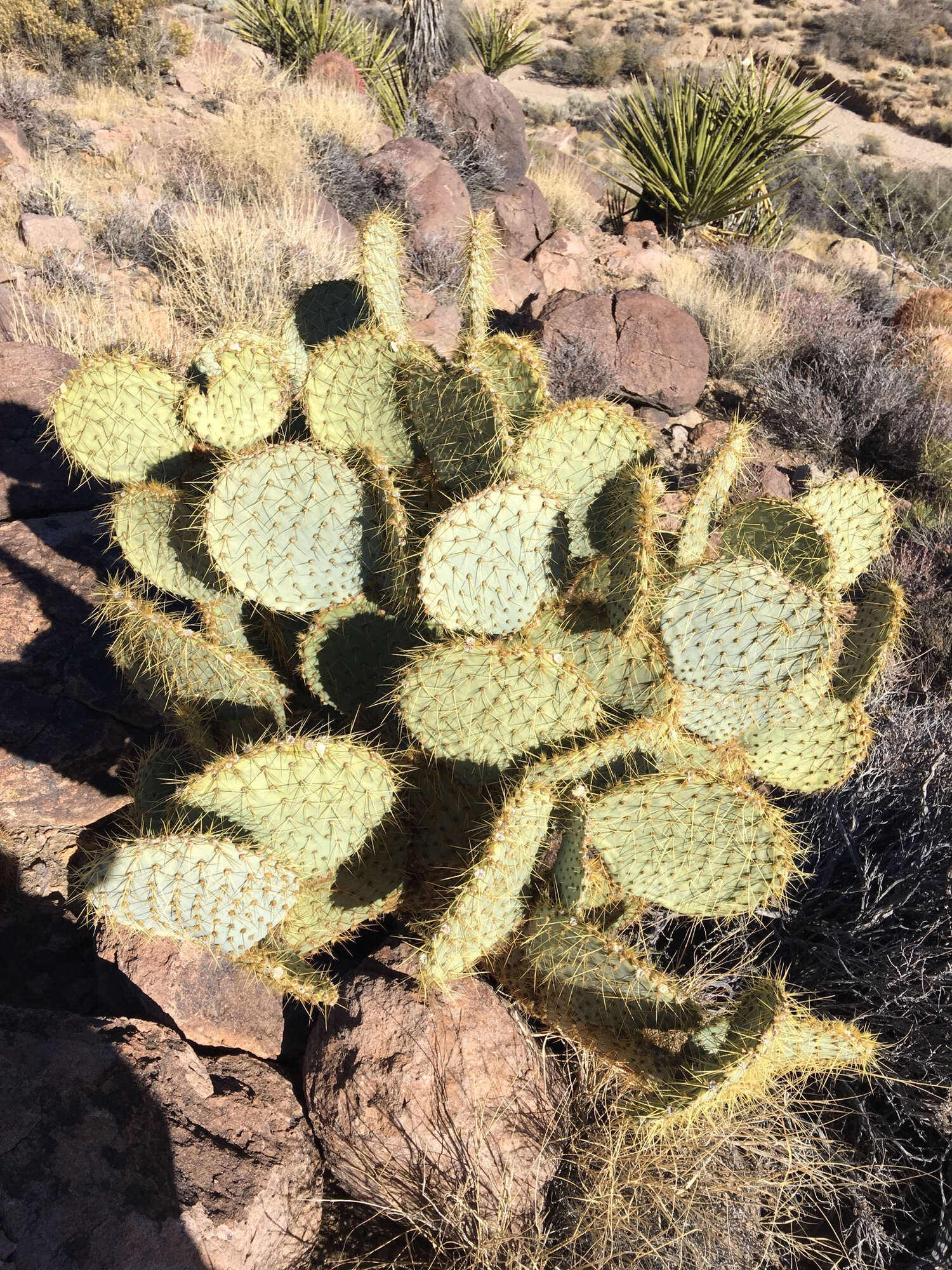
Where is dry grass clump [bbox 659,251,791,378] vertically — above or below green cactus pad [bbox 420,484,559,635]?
below

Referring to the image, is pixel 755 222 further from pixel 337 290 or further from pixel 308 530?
pixel 308 530

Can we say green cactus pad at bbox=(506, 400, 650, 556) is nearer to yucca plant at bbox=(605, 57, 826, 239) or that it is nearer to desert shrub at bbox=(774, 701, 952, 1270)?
desert shrub at bbox=(774, 701, 952, 1270)

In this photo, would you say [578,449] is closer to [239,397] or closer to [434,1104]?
[239,397]

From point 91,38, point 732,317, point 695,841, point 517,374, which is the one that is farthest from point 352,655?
point 91,38

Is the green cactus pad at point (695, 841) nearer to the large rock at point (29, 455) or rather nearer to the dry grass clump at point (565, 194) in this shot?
the large rock at point (29, 455)

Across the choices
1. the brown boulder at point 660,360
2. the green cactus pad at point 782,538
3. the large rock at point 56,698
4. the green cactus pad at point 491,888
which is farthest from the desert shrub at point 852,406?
the large rock at point 56,698

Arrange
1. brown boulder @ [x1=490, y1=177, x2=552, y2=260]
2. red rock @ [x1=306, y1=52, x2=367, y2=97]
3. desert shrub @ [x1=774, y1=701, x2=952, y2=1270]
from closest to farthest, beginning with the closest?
desert shrub @ [x1=774, y1=701, x2=952, y2=1270]
brown boulder @ [x1=490, y1=177, x2=552, y2=260]
red rock @ [x1=306, y1=52, x2=367, y2=97]

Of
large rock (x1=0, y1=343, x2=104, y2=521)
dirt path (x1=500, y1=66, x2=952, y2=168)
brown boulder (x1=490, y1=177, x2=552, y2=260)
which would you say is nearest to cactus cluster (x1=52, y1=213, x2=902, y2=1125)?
large rock (x1=0, y1=343, x2=104, y2=521)
